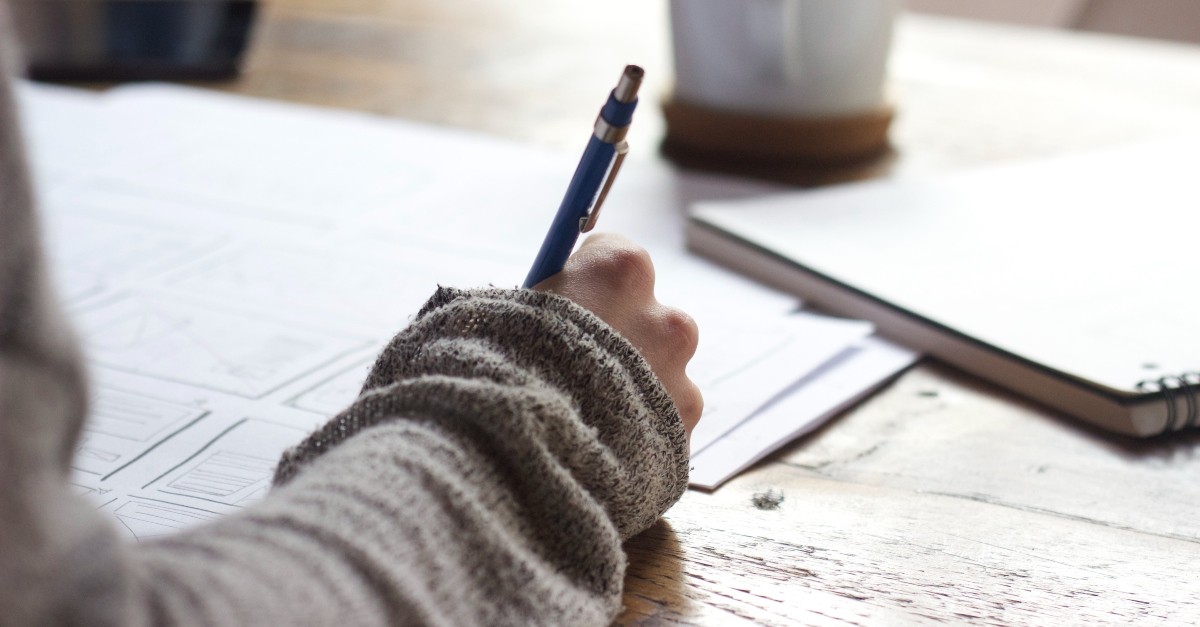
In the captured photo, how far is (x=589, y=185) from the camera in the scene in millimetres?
404

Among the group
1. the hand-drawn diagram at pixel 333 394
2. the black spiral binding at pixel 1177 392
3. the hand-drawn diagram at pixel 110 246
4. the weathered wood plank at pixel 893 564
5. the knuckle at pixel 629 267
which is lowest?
the weathered wood plank at pixel 893 564

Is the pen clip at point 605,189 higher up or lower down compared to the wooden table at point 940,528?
higher up

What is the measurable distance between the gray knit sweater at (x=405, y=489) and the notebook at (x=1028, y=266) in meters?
0.21

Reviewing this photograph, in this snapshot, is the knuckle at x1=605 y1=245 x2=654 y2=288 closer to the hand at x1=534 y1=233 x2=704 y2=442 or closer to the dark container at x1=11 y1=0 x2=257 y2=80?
the hand at x1=534 y1=233 x2=704 y2=442

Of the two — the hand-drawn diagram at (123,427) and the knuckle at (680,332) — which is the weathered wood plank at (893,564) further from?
the hand-drawn diagram at (123,427)

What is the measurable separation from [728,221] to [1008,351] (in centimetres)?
21

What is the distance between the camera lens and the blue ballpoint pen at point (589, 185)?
0.39 meters

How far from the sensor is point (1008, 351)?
497 mm

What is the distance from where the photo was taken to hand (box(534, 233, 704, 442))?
40 centimetres

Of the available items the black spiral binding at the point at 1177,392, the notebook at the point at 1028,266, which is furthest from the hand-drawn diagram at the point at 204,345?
the black spiral binding at the point at 1177,392

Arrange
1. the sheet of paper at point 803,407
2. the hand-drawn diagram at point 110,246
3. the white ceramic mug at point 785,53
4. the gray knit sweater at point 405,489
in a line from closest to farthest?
the gray knit sweater at point 405,489 < the sheet of paper at point 803,407 < the hand-drawn diagram at point 110,246 < the white ceramic mug at point 785,53

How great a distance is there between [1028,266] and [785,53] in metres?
0.28

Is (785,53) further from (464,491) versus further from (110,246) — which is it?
(464,491)

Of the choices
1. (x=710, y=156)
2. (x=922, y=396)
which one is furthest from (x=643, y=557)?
(x=710, y=156)
